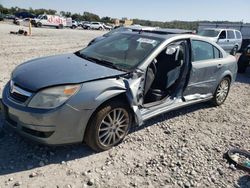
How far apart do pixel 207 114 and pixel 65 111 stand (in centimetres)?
332

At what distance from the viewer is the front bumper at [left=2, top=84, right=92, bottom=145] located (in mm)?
3043

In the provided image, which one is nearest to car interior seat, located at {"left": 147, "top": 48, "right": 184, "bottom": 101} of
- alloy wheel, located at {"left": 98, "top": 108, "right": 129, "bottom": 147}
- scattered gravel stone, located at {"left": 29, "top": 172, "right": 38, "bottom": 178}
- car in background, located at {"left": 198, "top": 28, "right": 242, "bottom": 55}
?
alloy wheel, located at {"left": 98, "top": 108, "right": 129, "bottom": 147}

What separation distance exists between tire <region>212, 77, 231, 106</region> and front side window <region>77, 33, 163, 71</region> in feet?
7.06

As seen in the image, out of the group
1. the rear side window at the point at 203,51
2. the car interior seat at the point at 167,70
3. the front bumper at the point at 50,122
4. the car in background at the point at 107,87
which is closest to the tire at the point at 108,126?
the car in background at the point at 107,87

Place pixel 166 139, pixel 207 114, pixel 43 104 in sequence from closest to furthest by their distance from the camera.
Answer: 1. pixel 43 104
2. pixel 166 139
3. pixel 207 114

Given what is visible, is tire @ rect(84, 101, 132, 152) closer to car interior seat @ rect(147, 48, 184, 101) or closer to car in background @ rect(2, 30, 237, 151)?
car in background @ rect(2, 30, 237, 151)

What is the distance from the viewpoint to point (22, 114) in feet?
10.2

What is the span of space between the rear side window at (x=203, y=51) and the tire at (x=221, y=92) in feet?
1.95

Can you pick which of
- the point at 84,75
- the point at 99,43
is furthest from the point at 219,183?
the point at 99,43

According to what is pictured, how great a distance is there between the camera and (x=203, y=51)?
5105mm

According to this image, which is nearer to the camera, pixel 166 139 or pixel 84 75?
pixel 84 75

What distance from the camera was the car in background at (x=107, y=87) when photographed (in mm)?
3111

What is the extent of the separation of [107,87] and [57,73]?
67cm

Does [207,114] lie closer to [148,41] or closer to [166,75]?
[166,75]
